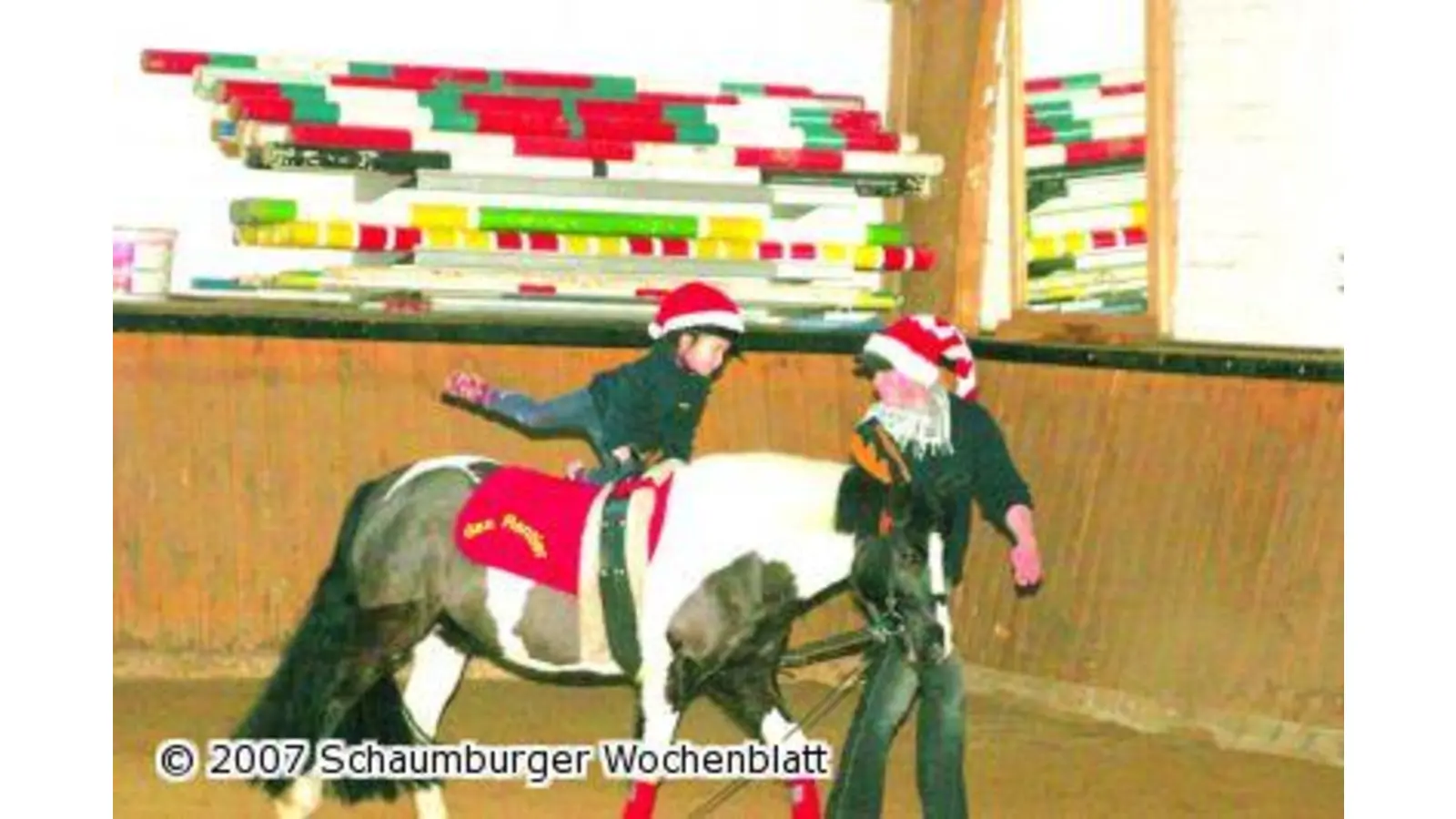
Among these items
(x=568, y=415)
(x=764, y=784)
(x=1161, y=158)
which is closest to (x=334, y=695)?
(x=568, y=415)

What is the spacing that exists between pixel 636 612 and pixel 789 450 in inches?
166

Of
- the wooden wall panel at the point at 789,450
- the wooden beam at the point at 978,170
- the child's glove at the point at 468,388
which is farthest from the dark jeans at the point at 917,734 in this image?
the wooden beam at the point at 978,170

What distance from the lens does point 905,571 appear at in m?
8.82

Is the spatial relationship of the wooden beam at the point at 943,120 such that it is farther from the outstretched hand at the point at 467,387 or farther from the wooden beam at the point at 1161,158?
the outstretched hand at the point at 467,387

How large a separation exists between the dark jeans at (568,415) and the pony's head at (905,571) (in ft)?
4.62

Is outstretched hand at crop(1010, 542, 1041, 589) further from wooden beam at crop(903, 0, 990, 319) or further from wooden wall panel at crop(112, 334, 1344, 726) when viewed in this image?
wooden beam at crop(903, 0, 990, 319)

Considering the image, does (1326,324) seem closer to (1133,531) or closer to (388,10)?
(1133,531)

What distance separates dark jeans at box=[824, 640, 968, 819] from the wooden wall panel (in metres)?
2.58

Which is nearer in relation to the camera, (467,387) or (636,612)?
(636,612)

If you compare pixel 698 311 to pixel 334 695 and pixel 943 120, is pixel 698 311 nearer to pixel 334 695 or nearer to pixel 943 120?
pixel 334 695

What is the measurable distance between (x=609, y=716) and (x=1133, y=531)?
7.81 ft

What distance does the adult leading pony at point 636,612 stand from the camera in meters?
9.11
